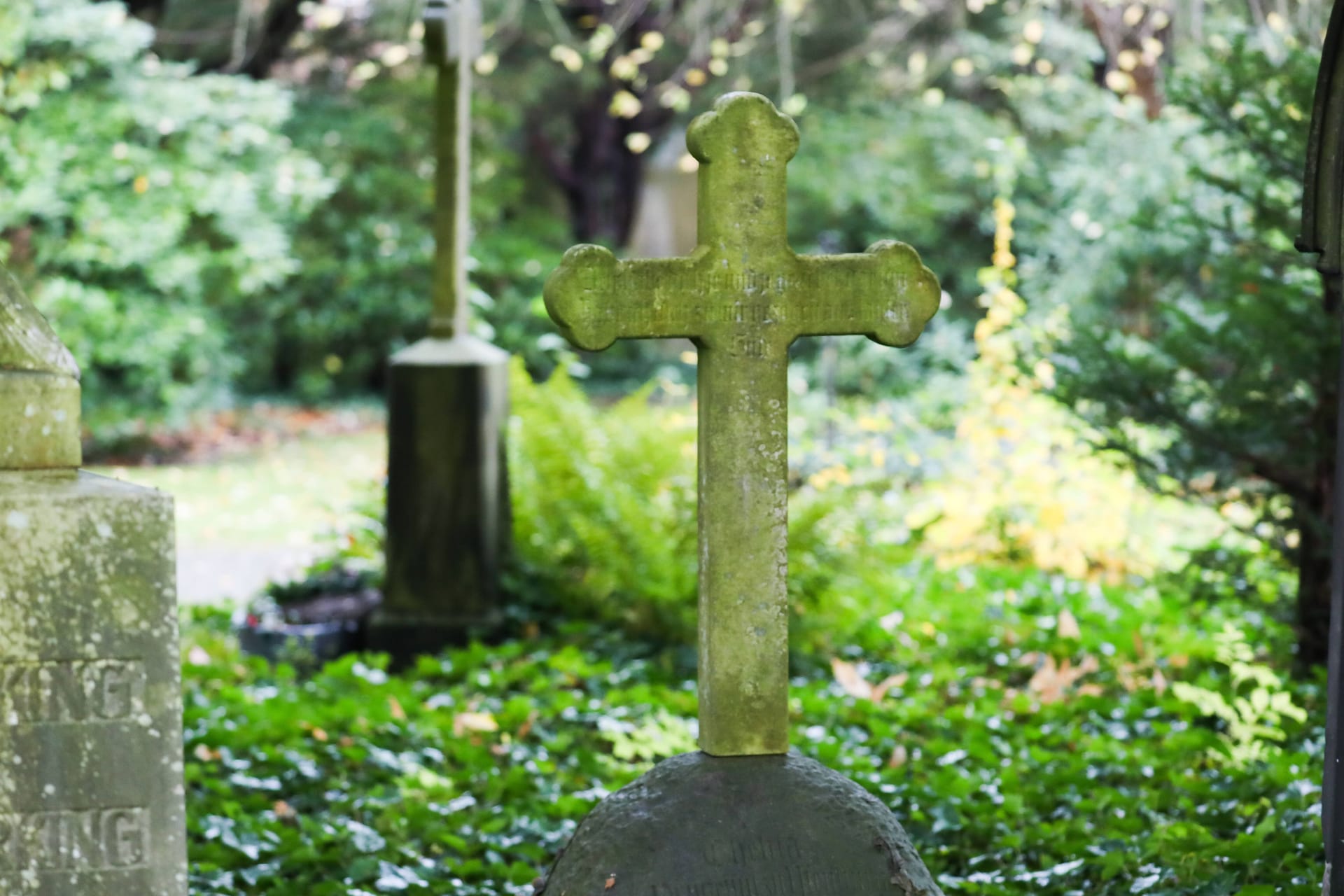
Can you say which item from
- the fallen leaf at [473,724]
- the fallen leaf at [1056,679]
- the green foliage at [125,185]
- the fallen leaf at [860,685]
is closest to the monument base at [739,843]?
the fallen leaf at [473,724]

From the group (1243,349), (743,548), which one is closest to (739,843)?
(743,548)

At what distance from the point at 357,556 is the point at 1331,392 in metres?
4.63

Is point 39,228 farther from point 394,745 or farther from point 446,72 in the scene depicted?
point 394,745

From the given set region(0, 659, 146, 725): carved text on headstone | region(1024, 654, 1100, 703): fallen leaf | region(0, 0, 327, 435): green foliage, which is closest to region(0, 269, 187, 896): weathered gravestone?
region(0, 659, 146, 725): carved text on headstone

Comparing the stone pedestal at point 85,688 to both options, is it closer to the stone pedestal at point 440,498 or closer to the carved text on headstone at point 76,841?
the carved text on headstone at point 76,841

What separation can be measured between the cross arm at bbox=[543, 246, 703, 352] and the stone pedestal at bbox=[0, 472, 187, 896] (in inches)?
32.6

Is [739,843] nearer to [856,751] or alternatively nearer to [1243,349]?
[856,751]

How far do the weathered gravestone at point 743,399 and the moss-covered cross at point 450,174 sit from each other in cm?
371

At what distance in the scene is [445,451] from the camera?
21.1 ft

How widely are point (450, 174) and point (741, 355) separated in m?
3.97

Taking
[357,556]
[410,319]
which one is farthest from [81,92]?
[357,556]

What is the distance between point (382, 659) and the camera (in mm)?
6020

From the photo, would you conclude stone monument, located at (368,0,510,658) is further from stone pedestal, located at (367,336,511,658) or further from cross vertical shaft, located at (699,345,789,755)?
cross vertical shaft, located at (699,345,789,755)

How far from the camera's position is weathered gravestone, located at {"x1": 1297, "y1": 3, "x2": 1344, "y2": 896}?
2.75m
